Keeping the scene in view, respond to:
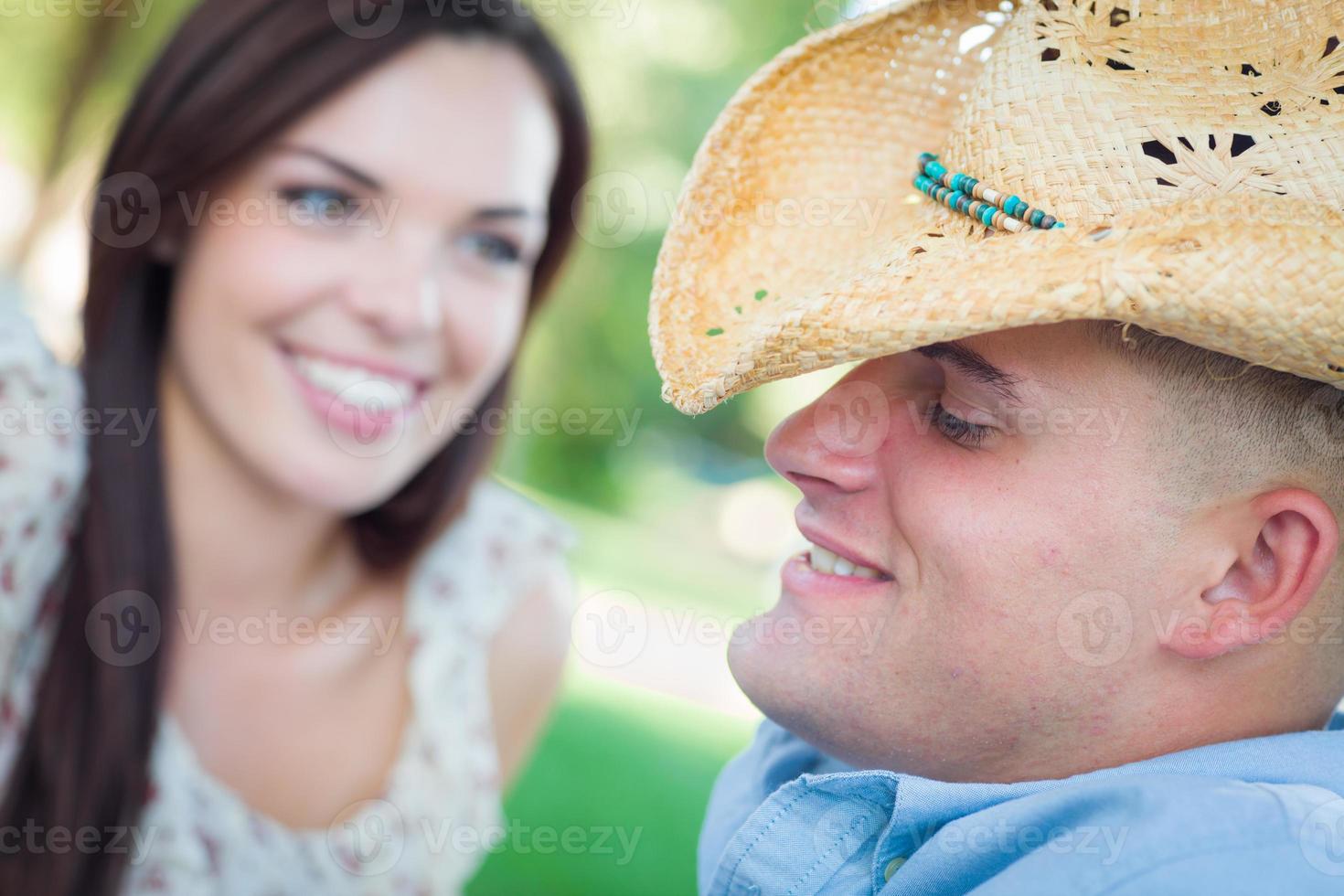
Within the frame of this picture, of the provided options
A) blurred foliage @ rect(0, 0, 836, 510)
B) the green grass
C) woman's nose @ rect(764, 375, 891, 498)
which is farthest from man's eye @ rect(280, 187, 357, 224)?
blurred foliage @ rect(0, 0, 836, 510)

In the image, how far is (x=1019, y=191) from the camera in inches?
51.4

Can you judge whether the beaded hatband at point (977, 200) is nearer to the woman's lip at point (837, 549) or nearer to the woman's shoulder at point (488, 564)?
the woman's lip at point (837, 549)

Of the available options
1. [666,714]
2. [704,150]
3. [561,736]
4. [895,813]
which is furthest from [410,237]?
[666,714]

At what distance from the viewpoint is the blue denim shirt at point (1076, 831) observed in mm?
1062

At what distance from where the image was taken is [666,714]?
498 centimetres

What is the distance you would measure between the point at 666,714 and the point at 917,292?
13.2 ft

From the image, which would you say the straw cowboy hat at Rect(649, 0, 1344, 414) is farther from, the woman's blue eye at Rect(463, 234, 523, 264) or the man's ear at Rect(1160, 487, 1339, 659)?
the woman's blue eye at Rect(463, 234, 523, 264)

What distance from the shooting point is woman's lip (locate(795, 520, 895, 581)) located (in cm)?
143

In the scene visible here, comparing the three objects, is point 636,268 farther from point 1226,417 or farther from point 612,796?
point 1226,417

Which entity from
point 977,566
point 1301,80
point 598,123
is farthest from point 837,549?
point 598,123

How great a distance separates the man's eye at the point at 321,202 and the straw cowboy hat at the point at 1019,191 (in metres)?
1.06

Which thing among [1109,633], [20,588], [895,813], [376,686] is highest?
[1109,633]

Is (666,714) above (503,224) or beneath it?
beneath

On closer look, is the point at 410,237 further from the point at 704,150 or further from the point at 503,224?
the point at 704,150
